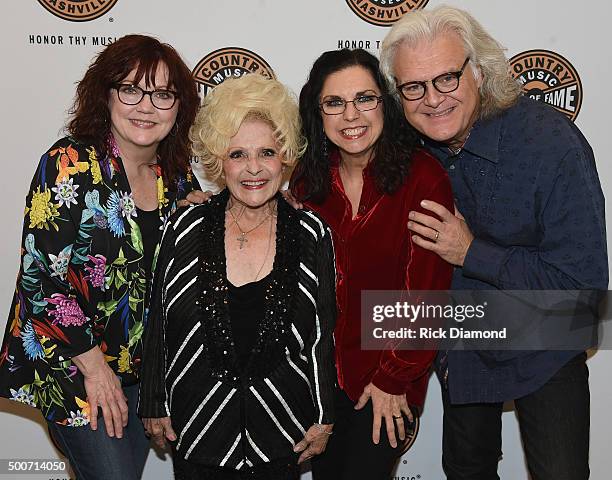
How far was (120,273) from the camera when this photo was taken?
165cm

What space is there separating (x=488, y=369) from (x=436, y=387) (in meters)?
0.75

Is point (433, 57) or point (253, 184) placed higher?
point (433, 57)

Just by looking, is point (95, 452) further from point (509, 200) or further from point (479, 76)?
point (479, 76)

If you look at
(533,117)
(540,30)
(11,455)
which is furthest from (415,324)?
(11,455)

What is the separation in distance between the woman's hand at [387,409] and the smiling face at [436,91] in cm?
69

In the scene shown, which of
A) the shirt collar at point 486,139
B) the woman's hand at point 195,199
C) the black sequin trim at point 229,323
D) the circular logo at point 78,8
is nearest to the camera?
the black sequin trim at point 229,323

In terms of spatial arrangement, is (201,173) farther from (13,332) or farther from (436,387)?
(436,387)

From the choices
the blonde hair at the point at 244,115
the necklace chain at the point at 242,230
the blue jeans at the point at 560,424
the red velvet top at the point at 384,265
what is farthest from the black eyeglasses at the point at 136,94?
the blue jeans at the point at 560,424

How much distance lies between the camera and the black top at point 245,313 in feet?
5.03

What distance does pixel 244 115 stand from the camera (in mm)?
1601

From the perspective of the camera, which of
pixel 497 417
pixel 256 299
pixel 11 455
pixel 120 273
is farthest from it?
pixel 11 455

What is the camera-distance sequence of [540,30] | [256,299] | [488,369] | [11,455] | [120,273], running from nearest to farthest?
[256,299] < [120,273] < [488,369] < [540,30] < [11,455]

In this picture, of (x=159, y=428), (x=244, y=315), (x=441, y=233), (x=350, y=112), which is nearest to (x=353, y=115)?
(x=350, y=112)

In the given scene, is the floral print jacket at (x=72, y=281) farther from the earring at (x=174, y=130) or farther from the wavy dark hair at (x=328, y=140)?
the wavy dark hair at (x=328, y=140)
